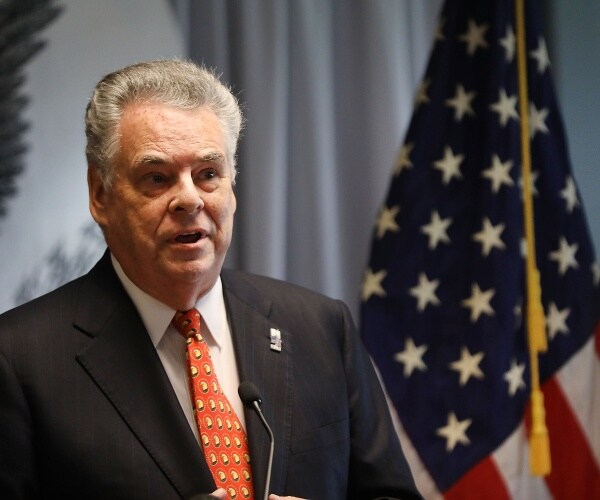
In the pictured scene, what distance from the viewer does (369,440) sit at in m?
2.10

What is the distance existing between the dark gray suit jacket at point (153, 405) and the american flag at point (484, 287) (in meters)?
0.90

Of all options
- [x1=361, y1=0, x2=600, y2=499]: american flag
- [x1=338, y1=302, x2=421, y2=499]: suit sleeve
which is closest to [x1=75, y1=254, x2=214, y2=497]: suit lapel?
[x1=338, y1=302, x2=421, y2=499]: suit sleeve

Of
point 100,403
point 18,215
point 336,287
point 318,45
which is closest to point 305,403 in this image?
Answer: point 100,403

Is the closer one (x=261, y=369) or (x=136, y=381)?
(x=136, y=381)

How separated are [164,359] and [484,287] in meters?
1.42

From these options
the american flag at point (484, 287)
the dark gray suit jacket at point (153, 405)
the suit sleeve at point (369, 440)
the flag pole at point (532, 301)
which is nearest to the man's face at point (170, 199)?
the dark gray suit jacket at point (153, 405)

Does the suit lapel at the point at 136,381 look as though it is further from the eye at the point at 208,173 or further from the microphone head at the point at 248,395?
the eye at the point at 208,173

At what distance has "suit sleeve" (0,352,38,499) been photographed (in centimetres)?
173

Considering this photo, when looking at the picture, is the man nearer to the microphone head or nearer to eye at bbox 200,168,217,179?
eye at bbox 200,168,217,179

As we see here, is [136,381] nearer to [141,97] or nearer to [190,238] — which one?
[190,238]

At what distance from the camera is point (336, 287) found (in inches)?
131

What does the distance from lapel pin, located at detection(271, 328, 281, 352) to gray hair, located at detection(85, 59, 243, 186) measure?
0.40 m

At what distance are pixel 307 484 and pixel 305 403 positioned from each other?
0.18 m

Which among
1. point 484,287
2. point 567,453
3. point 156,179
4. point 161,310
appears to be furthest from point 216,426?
point 567,453
